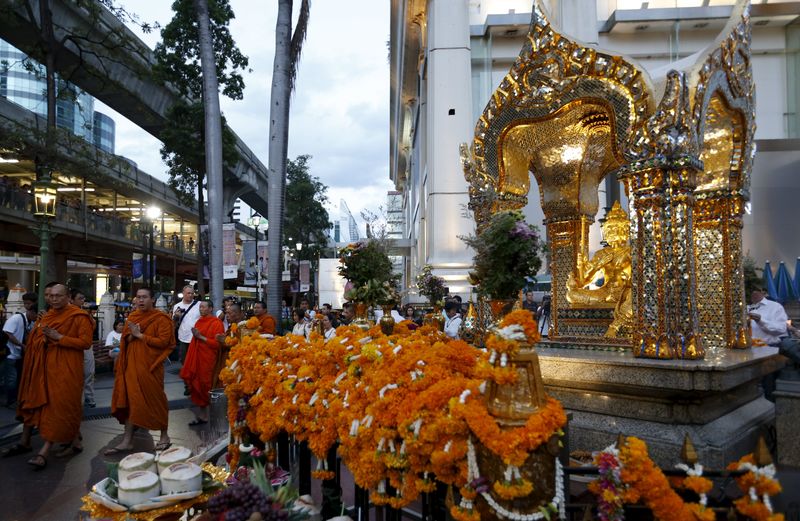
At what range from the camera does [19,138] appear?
40.4 ft

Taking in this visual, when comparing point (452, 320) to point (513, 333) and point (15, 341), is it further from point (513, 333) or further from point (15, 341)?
point (513, 333)

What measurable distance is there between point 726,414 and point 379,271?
3.96m

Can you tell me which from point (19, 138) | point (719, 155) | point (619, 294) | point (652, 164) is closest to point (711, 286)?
point (619, 294)

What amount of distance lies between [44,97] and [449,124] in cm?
1191

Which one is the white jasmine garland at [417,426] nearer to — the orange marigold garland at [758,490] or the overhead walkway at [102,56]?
the orange marigold garland at [758,490]

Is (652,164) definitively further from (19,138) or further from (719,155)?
(19,138)

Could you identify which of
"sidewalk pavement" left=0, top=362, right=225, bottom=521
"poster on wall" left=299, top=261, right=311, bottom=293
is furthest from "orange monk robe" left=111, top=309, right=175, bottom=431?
"poster on wall" left=299, top=261, right=311, bottom=293

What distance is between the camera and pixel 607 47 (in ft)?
50.1

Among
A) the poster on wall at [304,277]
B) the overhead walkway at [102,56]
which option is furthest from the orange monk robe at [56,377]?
the poster on wall at [304,277]

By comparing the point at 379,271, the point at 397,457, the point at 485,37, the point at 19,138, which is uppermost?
the point at 485,37

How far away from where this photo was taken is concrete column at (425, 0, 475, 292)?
17.4 m

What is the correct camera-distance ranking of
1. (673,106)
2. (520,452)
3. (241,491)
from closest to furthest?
(520,452) → (241,491) → (673,106)

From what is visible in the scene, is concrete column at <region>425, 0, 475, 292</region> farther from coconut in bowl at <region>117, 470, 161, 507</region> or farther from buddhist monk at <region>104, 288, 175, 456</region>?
coconut in bowl at <region>117, 470, 161, 507</region>

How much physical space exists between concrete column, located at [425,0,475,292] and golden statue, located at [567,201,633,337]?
8.89 meters
